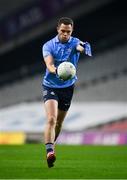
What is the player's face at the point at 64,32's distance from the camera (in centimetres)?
1197

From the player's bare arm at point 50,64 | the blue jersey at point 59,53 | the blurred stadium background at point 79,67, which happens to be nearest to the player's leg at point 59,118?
the blue jersey at point 59,53

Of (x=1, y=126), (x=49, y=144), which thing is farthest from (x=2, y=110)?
(x=49, y=144)

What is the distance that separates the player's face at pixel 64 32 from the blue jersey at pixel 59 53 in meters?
0.10

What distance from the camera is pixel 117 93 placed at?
31.0m

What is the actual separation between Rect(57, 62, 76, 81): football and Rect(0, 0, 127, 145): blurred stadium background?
14.6 metres

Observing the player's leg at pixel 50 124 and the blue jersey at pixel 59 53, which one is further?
the blue jersey at pixel 59 53

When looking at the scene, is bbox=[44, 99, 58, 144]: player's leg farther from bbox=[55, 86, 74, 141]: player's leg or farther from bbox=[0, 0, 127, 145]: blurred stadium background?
bbox=[0, 0, 127, 145]: blurred stadium background

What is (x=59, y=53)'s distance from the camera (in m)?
12.2

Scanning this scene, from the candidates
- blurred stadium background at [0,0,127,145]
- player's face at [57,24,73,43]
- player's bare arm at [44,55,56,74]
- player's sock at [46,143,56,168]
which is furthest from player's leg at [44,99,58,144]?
blurred stadium background at [0,0,127,145]

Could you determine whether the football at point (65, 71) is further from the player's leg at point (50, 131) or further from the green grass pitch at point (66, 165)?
the green grass pitch at point (66, 165)

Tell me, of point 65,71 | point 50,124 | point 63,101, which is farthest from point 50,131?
point 63,101

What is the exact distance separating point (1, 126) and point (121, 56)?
230 inches

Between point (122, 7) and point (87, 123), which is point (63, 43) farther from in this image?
point (122, 7)

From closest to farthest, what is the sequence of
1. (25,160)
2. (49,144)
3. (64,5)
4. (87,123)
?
(49,144) → (25,160) → (87,123) → (64,5)
